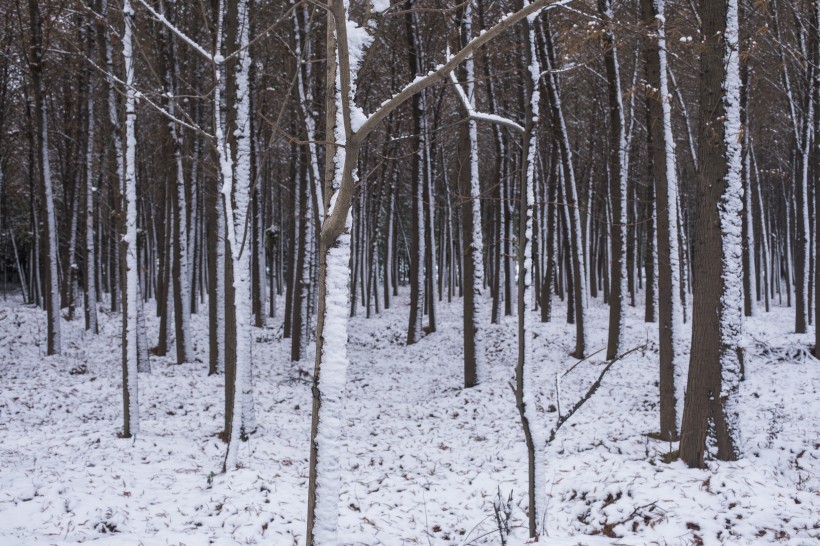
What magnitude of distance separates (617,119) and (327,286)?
34.9 feet

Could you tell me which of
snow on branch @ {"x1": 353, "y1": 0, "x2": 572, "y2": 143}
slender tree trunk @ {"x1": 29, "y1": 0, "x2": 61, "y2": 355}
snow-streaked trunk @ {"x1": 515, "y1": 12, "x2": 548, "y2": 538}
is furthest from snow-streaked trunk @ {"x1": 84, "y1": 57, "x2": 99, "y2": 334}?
snow on branch @ {"x1": 353, "y1": 0, "x2": 572, "y2": 143}

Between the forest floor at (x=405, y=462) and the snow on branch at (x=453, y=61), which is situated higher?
the snow on branch at (x=453, y=61)

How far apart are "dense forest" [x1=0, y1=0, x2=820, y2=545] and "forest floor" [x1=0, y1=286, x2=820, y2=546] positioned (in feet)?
0.86

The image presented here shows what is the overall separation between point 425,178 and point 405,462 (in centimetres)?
1121

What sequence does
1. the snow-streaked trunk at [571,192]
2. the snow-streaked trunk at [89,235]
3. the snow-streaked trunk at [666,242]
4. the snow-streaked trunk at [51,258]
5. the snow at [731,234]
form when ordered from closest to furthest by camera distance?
the snow at [731,234]
the snow-streaked trunk at [666,242]
the snow-streaked trunk at [571,192]
the snow-streaked trunk at [51,258]
the snow-streaked trunk at [89,235]

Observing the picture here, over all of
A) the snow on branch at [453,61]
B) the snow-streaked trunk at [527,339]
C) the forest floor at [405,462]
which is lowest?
the forest floor at [405,462]

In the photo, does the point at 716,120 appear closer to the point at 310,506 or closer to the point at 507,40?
the point at 310,506

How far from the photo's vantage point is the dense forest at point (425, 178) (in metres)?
4.86

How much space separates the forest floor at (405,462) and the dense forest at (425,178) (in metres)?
0.26

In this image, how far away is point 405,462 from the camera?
772 centimetres

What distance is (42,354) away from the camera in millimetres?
13891

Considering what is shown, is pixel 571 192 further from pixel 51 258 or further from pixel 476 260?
pixel 51 258

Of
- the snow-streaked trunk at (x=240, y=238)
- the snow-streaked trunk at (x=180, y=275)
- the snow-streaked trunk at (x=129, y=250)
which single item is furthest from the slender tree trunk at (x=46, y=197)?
the snow-streaked trunk at (x=240, y=238)

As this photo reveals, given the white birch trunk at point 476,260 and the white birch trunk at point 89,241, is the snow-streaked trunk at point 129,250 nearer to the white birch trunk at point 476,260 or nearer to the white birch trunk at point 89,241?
the white birch trunk at point 476,260
